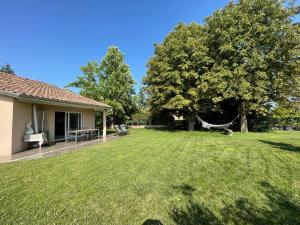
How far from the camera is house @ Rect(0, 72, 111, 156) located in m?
7.82

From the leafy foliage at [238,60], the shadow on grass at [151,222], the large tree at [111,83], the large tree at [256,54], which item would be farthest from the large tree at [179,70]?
the shadow on grass at [151,222]

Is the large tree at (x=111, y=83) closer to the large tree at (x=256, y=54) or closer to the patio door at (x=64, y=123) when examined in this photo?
the patio door at (x=64, y=123)

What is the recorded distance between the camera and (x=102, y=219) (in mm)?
3020

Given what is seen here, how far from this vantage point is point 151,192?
402cm

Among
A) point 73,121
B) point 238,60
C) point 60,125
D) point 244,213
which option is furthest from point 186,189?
point 238,60

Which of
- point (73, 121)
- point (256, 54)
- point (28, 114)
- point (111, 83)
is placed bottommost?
point (73, 121)

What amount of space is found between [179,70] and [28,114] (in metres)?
14.6

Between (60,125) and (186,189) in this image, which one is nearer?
(186,189)

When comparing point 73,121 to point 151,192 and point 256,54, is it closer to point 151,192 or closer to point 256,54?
point 151,192

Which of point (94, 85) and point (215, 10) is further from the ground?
point (215, 10)

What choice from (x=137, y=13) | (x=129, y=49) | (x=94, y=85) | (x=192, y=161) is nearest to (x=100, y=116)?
(x=94, y=85)

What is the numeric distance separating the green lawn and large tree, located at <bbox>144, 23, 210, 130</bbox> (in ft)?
43.4

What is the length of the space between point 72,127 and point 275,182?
12548 millimetres

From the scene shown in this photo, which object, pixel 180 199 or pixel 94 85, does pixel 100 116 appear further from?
pixel 180 199
